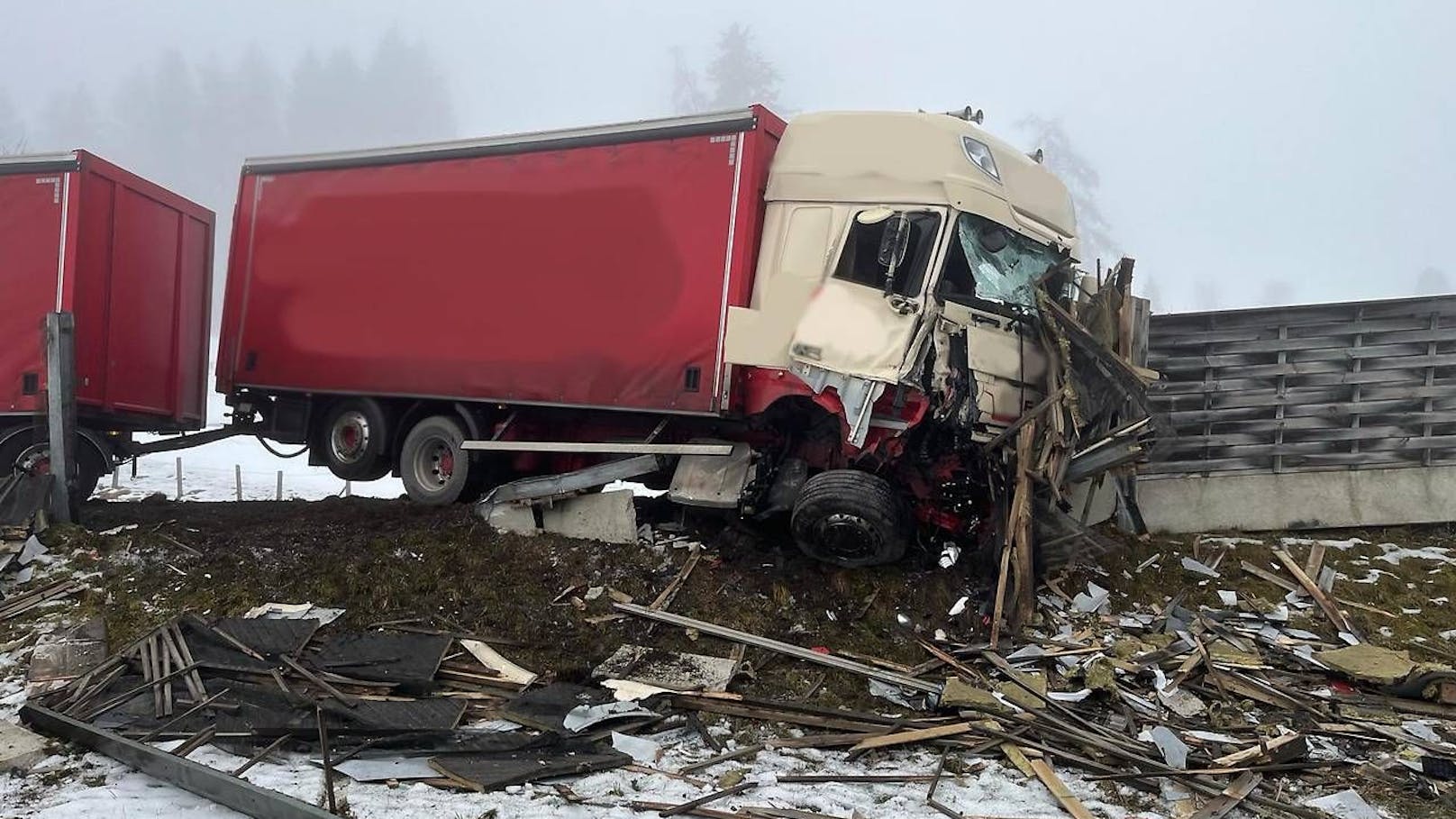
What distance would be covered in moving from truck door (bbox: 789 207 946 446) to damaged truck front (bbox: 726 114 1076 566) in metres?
0.01

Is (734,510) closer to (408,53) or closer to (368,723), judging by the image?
(368,723)

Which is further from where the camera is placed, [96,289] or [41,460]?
[96,289]

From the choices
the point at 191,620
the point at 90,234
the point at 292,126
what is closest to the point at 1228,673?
the point at 191,620

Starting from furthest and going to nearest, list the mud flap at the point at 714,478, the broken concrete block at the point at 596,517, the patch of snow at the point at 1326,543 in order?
the broken concrete block at the point at 596,517
the patch of snow at the point at 1326,543
the mud flap at the point at 714,478

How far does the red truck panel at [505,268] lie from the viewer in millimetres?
7219

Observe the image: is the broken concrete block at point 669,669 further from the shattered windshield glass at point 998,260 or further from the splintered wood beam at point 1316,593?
the splintered wood beam at point 1316,593

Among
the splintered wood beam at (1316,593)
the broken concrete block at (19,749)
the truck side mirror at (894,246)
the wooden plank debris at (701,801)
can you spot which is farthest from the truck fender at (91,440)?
the splintered wood beam at (1316,593)

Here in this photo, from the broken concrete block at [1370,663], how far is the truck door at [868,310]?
3126 mm

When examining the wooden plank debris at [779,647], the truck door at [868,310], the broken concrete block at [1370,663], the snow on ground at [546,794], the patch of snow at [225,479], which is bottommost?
the patch of snow at [225,479]

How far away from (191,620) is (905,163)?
5.73 metres

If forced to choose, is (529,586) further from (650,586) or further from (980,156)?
(980,156)

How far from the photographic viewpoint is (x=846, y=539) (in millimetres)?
6391

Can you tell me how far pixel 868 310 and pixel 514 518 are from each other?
3577 millimetres

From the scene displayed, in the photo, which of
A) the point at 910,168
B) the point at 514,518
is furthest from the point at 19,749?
the point at 910,168
